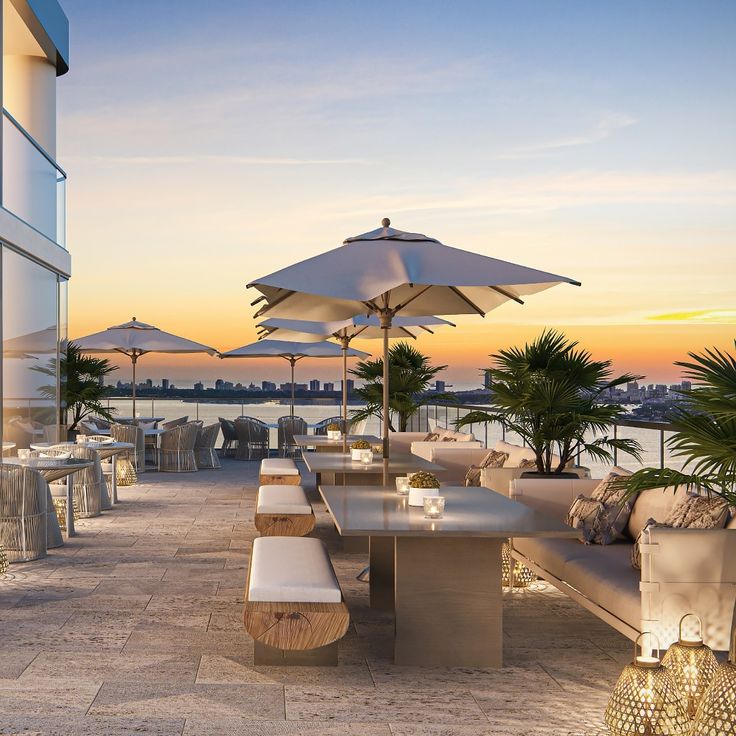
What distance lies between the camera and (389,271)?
601cm

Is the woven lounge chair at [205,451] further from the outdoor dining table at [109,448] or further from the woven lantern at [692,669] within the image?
the woven lantern at [692,669]

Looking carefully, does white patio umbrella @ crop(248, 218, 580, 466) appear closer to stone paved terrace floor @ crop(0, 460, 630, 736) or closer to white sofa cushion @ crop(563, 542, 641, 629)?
white sofa cushion @ crop(563, 542, 641, 629)

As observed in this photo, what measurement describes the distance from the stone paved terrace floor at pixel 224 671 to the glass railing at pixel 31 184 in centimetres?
417

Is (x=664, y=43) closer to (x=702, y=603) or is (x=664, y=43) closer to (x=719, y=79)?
(x=719, y=79)

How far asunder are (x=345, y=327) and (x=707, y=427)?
6995 mm

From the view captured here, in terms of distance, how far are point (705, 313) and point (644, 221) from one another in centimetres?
540

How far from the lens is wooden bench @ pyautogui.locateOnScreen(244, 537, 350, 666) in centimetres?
446

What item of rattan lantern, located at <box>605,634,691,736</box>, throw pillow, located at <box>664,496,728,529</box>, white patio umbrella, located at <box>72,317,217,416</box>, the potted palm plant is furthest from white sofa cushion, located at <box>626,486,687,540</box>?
white patio umbrella, located at <box>72,317,217,416</box>

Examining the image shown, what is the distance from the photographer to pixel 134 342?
16312mm

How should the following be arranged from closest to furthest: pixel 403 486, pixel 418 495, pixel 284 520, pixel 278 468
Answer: pixel 418 495 → pixel 403 486 → pixel 284 520 → pixel 278 468

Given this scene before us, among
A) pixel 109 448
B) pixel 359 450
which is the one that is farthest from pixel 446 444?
pixel 109 448

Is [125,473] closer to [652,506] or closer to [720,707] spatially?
[652,506]

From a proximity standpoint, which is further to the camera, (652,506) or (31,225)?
(31,225)

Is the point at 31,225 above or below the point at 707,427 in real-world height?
above
